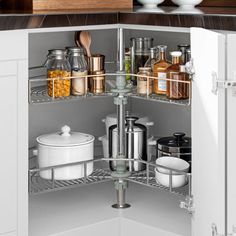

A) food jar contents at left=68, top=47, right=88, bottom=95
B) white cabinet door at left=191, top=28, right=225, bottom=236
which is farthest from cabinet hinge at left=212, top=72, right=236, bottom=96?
food jar contents at left=68, top=47, right=88, bottom=95

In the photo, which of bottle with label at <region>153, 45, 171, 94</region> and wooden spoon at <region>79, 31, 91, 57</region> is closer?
bottle with label at <region>153, 45, 171, 94</region>

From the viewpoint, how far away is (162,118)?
10.6 ft

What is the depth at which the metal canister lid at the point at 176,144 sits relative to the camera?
274 centimetres

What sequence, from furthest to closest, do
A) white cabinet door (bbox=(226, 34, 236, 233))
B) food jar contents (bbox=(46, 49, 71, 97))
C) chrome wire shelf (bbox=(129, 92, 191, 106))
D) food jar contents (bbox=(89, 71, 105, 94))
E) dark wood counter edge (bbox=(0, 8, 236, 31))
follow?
food jar contents (bbox=(89, 71, 105, 94))
food jar contents (bbox=(46, 49, 71, 97))
chrome wire shelf (bbox=(129, 92, 191, 106))
dark wood counter edge (bbox=(0, 8, 236, 31))
white cabinet door (bbox=(226, 34, 236, 233))

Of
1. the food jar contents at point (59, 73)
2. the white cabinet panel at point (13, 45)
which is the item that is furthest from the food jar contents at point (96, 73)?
the white cabinet panel at point (13, 45)

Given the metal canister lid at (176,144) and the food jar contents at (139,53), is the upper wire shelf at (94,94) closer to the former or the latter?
the food jar contents at (139,53)

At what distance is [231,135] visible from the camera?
2.15 metres

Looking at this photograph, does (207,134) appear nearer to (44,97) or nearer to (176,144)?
(176,144)

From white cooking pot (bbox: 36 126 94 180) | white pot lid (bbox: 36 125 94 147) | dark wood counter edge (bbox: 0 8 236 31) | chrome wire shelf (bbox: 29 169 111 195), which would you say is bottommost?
chrome wire shelf (bbox: 29 169 111 195)

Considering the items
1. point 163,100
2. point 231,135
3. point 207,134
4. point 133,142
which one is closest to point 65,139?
point 133,142

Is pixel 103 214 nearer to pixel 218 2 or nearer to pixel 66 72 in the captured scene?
pixel 66 72

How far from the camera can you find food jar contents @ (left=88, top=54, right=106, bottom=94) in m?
2.77

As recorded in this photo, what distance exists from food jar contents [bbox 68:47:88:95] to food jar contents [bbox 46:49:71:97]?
0.03m

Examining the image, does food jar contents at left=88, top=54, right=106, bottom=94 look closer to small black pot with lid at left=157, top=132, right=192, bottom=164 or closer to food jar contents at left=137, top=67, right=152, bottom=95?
food jar contents at left=137, top=67, right=152, bottom=95
